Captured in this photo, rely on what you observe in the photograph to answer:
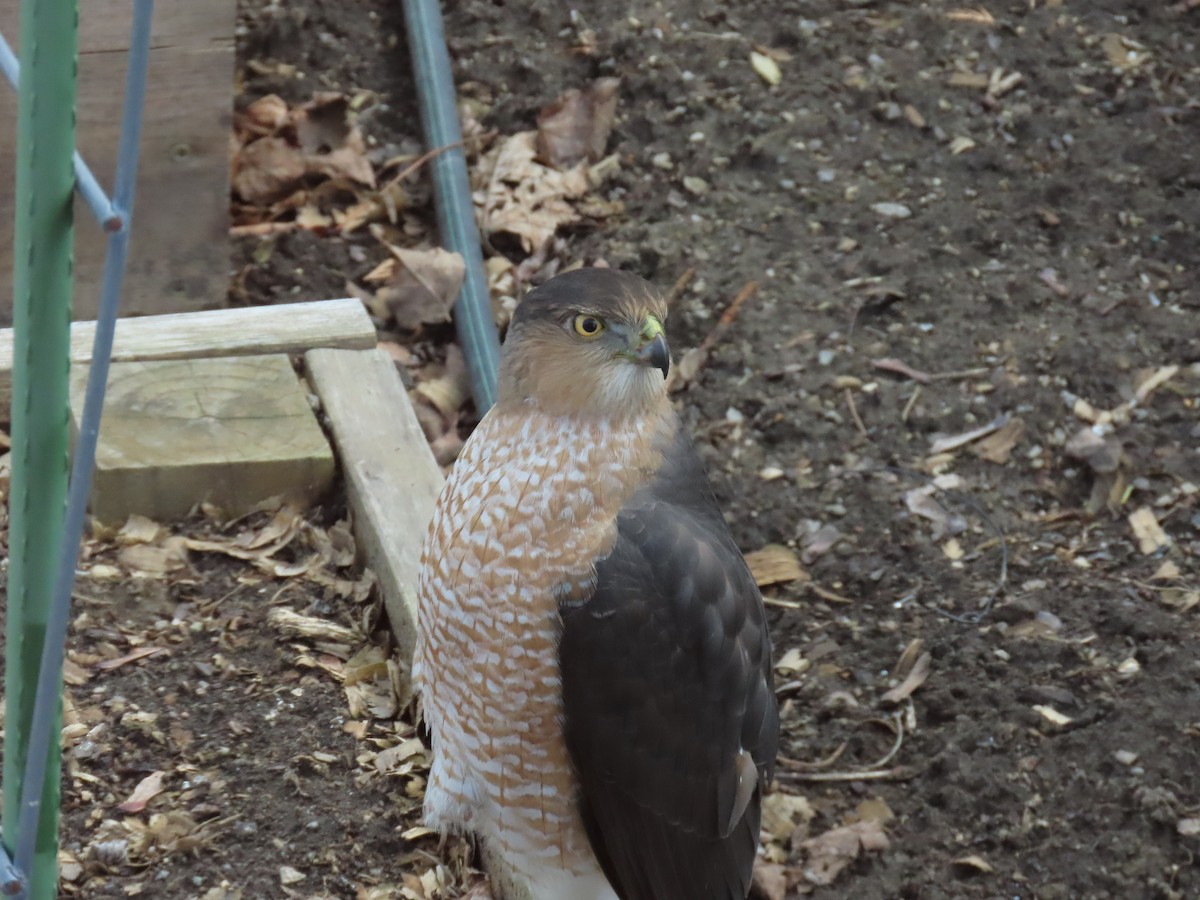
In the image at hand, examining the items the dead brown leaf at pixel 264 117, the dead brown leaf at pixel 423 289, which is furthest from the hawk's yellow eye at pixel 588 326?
the dead brown leaf at pixel 264 117

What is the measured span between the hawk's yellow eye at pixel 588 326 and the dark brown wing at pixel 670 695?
257 mm

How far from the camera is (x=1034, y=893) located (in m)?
3.25

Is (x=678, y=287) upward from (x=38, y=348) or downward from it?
downward

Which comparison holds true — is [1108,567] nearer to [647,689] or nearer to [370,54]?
[647,689]

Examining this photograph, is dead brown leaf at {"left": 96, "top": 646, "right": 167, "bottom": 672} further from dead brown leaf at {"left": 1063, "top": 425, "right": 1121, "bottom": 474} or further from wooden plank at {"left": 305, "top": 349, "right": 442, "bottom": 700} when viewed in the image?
dead brown leaf at {"left": 1063, "top": 425, "right": 1121, "bottom": 474}

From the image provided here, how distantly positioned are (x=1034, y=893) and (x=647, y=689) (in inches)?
48.8

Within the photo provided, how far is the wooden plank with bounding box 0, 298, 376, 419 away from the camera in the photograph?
381 centimetres

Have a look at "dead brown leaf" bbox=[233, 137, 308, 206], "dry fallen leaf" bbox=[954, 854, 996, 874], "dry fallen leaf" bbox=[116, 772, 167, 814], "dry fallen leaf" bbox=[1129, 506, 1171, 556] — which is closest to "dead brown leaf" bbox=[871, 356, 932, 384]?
"dry fallen leaf" bbox=[1129, 506, 1171, 556]

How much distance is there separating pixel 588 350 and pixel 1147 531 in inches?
85.0

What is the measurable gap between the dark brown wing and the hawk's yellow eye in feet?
0.84

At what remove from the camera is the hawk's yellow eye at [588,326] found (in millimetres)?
2602

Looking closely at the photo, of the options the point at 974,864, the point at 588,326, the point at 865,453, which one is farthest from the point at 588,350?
the point at 865,453

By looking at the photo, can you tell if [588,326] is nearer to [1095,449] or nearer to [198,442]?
[198,442]

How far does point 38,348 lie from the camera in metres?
1.62
